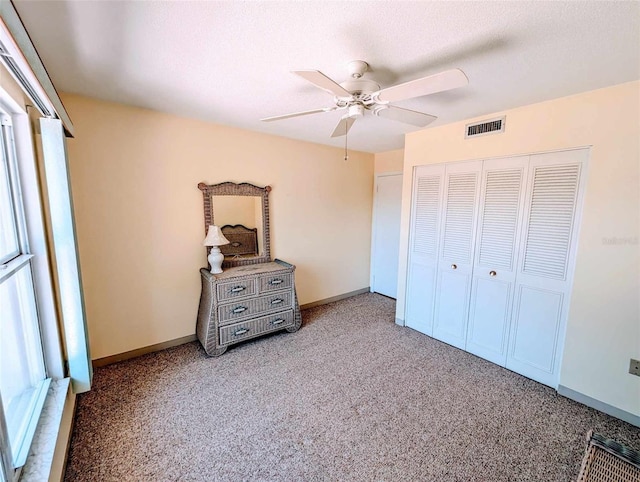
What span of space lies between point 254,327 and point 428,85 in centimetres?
256

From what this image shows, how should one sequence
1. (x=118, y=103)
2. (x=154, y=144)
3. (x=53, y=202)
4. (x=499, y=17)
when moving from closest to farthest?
(x=499, y=17)
(x=53, y=202)
(x=118, y=103)
(x=154, y=144)

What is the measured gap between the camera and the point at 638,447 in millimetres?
1750

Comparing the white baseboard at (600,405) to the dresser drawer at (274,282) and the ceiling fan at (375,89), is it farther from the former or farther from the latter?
the dresser drawer at (274,282)

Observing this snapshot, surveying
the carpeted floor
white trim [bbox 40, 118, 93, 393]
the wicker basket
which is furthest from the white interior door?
white trim [bbox 40, 118, 93, 393]

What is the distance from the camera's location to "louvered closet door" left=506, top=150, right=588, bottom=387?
215cm

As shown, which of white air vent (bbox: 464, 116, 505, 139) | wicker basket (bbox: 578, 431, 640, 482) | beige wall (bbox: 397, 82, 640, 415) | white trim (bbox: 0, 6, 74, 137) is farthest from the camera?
white air vent (bbox: 464, 116, 505, 139)

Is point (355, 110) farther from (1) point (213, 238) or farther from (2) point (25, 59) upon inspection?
(1) point (213, 238)

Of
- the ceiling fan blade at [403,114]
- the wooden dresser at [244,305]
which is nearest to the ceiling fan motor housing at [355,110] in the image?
the ceiling fan blade at [403,114]

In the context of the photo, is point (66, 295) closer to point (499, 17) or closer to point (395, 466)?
point (395, 466)

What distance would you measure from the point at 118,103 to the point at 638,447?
14.5 feet

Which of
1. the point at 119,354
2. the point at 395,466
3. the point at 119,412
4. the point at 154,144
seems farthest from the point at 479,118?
the point at 119,354

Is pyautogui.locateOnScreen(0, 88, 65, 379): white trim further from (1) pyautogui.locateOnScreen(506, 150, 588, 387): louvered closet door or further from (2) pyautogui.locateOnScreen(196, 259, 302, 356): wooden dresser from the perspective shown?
(1) pyautogui.locateOnScreen(506, 150, 588, 387): louvered closet door

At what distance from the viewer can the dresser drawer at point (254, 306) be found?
2.74 metres

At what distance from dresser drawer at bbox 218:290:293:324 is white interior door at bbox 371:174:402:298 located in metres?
1.86
